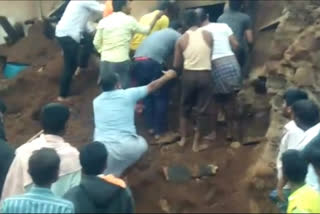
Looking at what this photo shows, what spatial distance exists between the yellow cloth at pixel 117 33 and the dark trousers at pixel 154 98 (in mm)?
253

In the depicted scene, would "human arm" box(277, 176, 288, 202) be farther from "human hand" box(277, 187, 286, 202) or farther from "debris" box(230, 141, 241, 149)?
"debris" box(230, 141, 241, 149)

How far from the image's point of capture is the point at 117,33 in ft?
36.7

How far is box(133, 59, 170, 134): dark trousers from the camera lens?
11.2 metres

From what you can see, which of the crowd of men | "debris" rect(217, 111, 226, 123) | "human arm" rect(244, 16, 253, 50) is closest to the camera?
the crowd of men

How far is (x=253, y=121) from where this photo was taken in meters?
11.9

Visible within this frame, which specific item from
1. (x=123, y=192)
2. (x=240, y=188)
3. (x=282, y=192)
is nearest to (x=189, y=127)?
(x=240, y=188)

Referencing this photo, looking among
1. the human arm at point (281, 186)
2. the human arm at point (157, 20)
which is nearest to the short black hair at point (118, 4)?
the human arm at point (157, 20)

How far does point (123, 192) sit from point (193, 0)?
291 inches

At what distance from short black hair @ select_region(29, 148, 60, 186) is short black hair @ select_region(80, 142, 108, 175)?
36cm

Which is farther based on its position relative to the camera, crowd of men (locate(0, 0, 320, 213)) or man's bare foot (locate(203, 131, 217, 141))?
man's bare foot (locate(203, 131, 217, 141))

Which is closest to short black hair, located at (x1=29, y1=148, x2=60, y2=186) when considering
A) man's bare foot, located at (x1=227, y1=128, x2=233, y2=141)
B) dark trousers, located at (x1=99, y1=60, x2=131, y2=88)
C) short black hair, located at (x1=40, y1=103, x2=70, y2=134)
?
short black hair, located at (x1=40, y1=103, x2=70, y2=134)

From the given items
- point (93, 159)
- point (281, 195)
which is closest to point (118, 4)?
point (281, 195)

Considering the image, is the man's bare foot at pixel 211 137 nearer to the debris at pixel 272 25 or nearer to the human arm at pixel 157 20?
the human arm at pixel 157 20

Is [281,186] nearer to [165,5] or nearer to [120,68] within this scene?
[120,68]
